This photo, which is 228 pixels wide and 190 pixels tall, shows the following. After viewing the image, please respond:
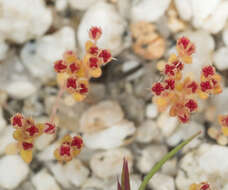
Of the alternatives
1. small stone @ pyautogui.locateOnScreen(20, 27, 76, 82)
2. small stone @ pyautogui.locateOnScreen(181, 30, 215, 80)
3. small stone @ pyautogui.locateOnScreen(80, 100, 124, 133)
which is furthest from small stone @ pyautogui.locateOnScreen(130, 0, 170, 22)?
small stone @ pyautogui.locateOnScreen(80, 100, 124, 133)

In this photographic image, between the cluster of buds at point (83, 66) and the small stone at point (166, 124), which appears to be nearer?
the cluster of buds at point (83, 66)

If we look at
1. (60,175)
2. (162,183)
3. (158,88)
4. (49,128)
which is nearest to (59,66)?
(49,128)

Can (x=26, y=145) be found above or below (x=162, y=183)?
above

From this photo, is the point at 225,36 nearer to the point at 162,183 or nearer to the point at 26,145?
the point at 162,183

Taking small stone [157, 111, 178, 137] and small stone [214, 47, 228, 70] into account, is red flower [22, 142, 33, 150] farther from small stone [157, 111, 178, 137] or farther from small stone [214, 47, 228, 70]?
small stone [214, 47, 228, 70]

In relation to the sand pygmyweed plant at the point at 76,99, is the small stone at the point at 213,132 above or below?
below

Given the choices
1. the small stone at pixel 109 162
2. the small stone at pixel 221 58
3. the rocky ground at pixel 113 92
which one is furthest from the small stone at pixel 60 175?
the small stone at pixel 221 58

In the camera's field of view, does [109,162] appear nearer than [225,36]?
Yes

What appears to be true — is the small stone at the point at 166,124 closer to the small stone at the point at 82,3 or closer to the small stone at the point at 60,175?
the small stone at the point at 60,175

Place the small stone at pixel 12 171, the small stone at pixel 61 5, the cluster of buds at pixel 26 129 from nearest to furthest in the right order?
the cluster of buds at pixel 26 129, the small stone at pixel 12 171, the small stone at pixel 61 5
